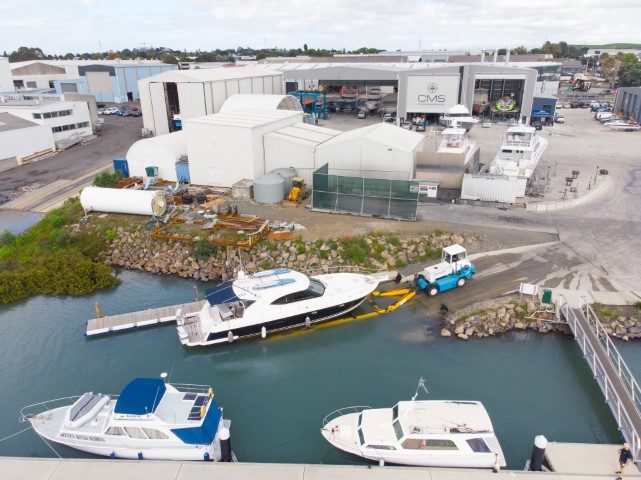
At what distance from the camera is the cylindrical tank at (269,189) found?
91.2 feet

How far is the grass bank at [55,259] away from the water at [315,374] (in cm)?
207

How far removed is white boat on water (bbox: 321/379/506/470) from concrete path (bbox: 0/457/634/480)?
759 millimetres

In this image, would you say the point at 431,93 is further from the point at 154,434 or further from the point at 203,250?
the point at 154,434

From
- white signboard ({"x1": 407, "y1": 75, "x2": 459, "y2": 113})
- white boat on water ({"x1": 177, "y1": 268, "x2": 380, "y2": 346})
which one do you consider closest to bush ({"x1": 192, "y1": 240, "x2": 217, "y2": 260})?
white boat on water ({"x1": 177, "y1": 268, "x2": 380, "y2": 346})

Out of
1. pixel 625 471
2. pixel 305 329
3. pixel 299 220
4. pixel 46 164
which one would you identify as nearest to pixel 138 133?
pixel 46 164

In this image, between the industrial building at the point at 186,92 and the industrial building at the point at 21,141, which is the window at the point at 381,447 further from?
the industrial building at the point at 21,141

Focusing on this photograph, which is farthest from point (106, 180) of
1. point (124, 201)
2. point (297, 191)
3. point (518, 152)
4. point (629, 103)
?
point (629, 103)

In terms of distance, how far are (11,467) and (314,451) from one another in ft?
26.3

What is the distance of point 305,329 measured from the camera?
62.7 ft

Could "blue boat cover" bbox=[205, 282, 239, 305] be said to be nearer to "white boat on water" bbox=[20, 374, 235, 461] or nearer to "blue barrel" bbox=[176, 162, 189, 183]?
"white boat on water" bbox=[20, 374, 235, 461]

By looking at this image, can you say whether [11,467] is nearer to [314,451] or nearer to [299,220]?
[314,451]

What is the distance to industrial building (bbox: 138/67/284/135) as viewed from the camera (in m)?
43.1

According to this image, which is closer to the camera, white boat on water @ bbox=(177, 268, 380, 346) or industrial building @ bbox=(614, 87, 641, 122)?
white boat on water @ bbox=(177, 268, 380, 346)

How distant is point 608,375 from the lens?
1470cm
